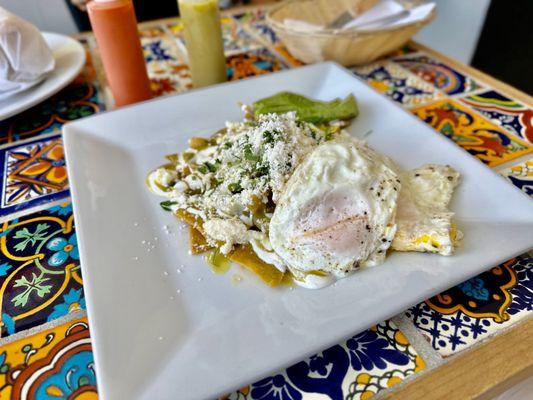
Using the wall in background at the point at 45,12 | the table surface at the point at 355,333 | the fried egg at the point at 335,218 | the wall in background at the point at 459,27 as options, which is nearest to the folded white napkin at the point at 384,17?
the table surface at the point at 355,333

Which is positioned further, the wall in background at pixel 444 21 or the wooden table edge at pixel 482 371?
the wall in background at pixel 444 21

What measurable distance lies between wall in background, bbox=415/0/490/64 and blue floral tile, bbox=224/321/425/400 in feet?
10.4

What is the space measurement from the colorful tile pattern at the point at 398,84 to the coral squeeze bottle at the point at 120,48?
93 cm

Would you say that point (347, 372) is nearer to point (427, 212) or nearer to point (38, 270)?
point (427, 212)

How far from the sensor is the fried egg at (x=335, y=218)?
0.86 m

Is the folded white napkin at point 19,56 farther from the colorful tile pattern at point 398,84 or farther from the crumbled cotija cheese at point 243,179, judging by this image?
the colorful tile pattern at point 398,84

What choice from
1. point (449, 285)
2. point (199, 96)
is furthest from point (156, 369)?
point (199, 96)

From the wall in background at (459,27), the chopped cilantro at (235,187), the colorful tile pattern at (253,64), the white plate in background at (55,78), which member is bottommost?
the wall in background at (459,27)

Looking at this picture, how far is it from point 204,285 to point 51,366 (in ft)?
1.08

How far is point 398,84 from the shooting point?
1.66 metres

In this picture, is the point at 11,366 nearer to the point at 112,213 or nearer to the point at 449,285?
the point at 112,213

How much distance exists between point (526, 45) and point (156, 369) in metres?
3.38

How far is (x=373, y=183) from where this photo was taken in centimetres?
88

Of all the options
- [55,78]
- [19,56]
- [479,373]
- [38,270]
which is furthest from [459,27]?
[38,270]
